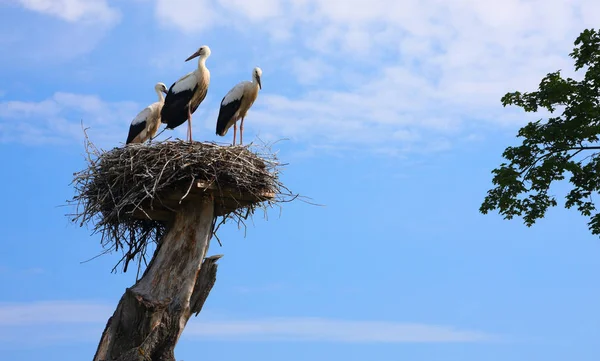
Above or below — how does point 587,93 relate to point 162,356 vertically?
above

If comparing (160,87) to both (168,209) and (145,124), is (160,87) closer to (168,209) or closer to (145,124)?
(145,124)

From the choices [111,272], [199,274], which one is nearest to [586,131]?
[199,274]

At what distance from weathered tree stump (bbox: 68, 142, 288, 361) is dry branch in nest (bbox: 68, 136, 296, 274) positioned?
1 cm

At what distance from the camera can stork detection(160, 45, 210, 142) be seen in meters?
12.9

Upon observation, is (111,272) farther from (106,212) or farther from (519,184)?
(519,184)

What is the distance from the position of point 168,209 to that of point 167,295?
1.29 m

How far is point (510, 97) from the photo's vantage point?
15.4 meters

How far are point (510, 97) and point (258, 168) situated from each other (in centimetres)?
694

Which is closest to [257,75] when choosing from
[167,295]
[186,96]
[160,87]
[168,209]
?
[186,96]

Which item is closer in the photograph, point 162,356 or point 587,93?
point 162,356

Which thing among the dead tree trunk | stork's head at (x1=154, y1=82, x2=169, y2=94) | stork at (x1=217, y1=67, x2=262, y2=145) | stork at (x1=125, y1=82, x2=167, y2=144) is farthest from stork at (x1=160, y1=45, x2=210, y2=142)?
the dead tree trunk

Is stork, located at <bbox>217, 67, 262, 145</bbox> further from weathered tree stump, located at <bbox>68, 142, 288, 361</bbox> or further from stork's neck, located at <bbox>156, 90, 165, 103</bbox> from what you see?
weathered tree stump, located at <bbox>68, 142, 288, 361</bbox>

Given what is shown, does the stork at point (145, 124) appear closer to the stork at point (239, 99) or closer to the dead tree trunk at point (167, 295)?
→ the stork at point (239, 99)

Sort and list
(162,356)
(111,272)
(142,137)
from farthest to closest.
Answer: (142,137) < (111,272) < (162,356)
